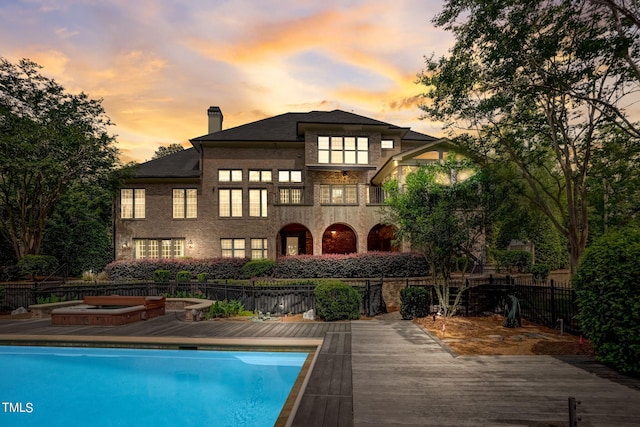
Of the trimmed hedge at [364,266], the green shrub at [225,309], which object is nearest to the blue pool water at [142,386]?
the green shrub at [225,309]

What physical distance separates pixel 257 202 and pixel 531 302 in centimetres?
2053

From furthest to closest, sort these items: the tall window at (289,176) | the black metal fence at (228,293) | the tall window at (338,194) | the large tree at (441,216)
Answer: the tall window at (289,176) → the tall window at (338,194) → the black metal fence at (228,293) → the large tree at (441,216)

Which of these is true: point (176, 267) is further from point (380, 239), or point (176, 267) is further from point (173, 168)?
point (380, 239)

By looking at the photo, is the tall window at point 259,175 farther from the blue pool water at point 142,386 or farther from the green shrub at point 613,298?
the green shrub at point 613,298

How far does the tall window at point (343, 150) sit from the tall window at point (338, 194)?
195 cm

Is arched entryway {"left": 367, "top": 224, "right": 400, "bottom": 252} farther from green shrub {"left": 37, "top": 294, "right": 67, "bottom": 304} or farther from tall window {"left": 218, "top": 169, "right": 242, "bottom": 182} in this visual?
green shrub {"left": 37, "top": 294, "right": 67, "bottom": 304}

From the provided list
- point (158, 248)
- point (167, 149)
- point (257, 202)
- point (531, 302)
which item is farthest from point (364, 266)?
point (167, 149)

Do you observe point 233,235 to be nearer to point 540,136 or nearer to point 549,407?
point 540,136

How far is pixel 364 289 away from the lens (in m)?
15.8

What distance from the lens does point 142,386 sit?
8.79 meters

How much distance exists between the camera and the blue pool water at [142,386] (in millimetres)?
7340

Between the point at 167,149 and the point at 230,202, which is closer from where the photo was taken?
the point at 230,202

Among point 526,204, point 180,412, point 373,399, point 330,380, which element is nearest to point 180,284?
point 180,412

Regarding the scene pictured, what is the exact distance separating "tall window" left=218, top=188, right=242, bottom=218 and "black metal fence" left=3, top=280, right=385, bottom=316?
10725 mm
